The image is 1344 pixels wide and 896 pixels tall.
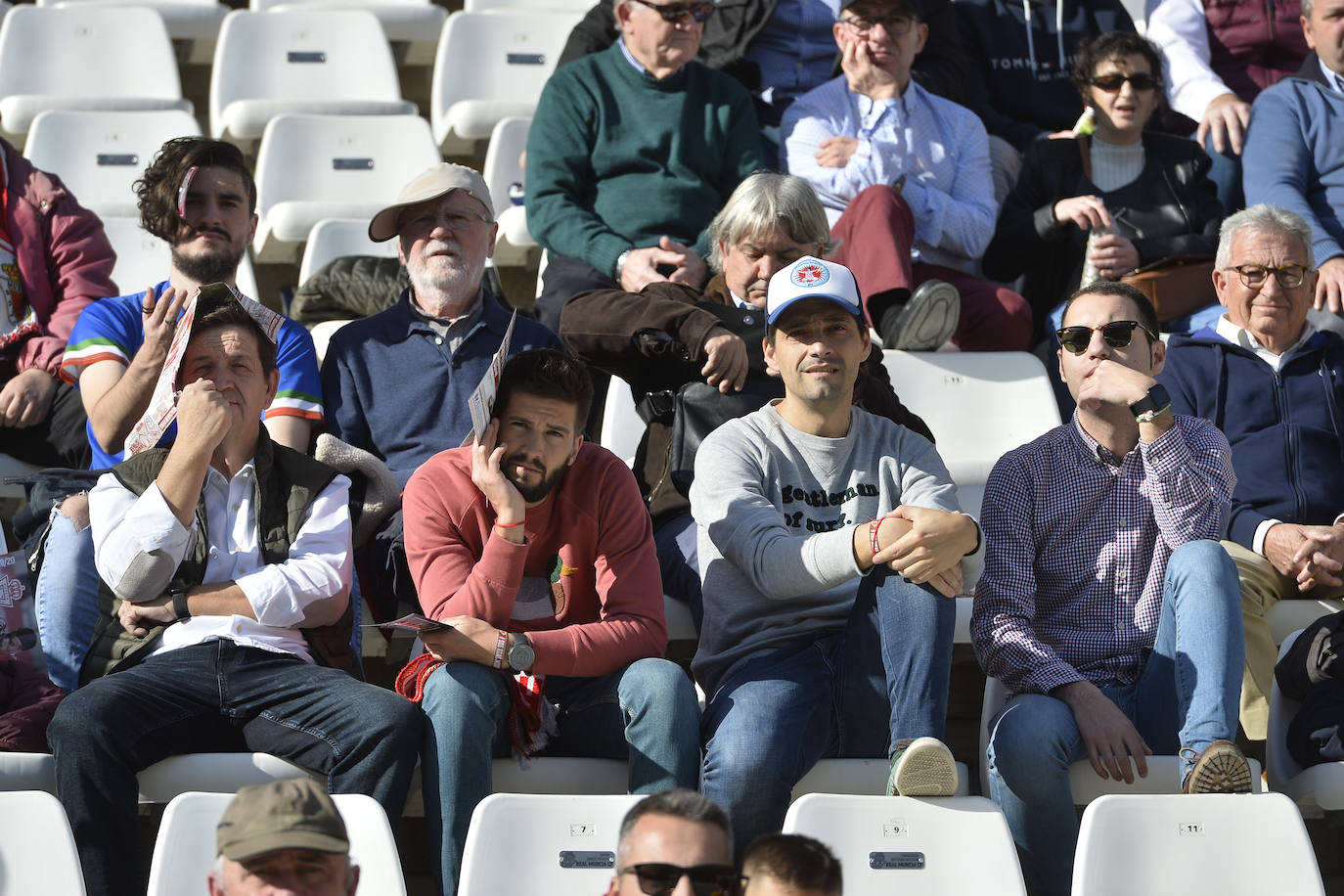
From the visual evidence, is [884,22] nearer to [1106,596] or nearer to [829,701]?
[1106,596]

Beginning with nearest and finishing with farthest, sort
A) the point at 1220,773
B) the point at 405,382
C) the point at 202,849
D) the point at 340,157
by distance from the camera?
the point at 202,849 → the point at 1220,773 → the point at 405,382 → the point at 340,157

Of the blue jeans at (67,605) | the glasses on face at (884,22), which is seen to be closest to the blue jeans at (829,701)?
the blue jeans at (67,605)

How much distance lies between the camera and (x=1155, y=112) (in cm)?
532

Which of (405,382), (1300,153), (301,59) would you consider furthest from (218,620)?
(301,59)

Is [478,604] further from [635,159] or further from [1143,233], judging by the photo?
[1143,233]

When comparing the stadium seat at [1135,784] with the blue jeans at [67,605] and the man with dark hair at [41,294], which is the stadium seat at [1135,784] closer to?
the blue jeans at [67,605]

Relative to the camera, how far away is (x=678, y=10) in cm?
464

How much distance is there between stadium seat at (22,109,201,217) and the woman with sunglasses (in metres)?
2.46

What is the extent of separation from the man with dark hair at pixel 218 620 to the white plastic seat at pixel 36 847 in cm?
18

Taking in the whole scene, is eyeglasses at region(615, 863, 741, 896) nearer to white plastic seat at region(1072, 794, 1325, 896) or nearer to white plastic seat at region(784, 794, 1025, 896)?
white plastic seat at region(784, 794, 1025, 896)

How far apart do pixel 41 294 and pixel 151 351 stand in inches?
34.3

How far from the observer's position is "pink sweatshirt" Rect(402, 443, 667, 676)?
117 inches

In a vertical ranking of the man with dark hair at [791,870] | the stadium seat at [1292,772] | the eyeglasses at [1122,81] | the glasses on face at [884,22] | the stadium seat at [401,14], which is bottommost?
the stadium seat at [1292,772]

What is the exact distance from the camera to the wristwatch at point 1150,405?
3266 mm
